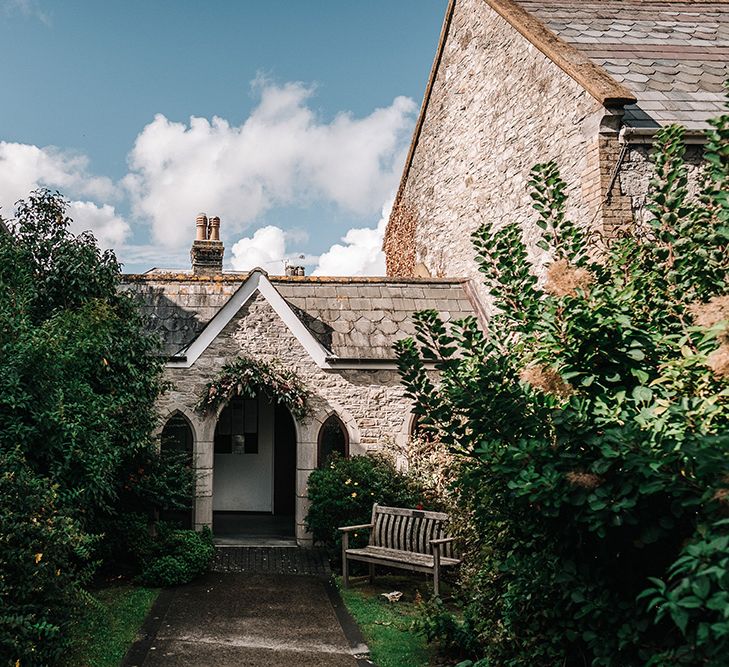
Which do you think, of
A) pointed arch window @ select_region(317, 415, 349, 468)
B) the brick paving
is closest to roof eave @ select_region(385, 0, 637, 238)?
pointed arch window @ select_region(317, 415, 349, 468)

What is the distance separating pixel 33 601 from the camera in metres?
6.00

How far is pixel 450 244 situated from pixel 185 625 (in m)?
10.2

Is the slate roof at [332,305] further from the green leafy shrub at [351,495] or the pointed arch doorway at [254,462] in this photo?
the pointed arch doorway at [254,462]

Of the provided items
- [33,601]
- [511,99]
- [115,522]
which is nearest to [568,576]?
[33,601]

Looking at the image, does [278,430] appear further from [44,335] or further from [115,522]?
[44,335]

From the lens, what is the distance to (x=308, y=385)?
12609 mm

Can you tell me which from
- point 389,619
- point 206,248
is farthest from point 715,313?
point 206,248

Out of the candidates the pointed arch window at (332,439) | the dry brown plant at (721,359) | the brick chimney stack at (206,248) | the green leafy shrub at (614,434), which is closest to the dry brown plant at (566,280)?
the green leafy shrub at (614,434)

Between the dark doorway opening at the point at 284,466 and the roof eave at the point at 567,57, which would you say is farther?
the dark doorway opening at the point at 284,466

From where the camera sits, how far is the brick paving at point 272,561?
11008 millimetres

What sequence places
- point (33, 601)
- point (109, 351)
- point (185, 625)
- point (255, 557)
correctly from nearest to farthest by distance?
point (33, 601) < point (185, 625) < point (109, 351) < point (255, 557)

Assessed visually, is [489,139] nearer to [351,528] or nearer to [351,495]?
[351,495]

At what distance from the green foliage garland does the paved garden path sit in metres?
2.73

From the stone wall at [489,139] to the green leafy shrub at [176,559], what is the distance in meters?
7.24
